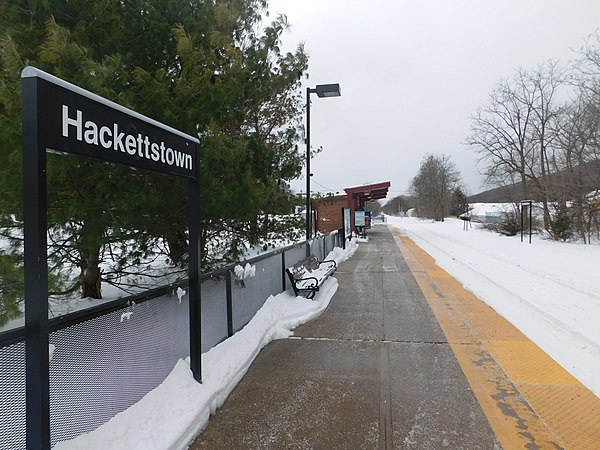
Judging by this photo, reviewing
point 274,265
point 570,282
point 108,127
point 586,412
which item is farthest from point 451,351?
point 570,282

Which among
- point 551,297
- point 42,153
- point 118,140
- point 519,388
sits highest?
point 118,140

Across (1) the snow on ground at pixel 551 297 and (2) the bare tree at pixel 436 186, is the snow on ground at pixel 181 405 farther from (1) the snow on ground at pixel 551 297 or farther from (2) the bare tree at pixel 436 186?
(2) the bare tree at pixel 436 186

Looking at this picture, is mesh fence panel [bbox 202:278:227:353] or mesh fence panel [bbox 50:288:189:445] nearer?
mesh fence panel [bbox 50:288:189:445]

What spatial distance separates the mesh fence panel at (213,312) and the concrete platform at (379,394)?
1.78 ft

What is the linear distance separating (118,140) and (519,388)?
398 cm

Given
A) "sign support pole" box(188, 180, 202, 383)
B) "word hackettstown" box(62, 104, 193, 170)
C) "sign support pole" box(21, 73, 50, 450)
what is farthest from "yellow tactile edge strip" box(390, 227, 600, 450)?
"word hackettstown" box(62, 104, 193, 170)

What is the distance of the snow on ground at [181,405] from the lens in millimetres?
2562

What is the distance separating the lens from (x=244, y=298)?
5.34 meters

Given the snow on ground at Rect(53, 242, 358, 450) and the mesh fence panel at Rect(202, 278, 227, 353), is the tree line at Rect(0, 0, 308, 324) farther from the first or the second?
the snow on ground at Rect(53, 242, 358, 450)

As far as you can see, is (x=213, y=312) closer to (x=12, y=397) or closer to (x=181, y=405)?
(x=181, y=405)

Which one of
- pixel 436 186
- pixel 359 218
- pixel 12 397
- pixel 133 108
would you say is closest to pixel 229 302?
pixel 133 108

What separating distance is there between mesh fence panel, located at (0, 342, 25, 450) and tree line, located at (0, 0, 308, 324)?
179cm

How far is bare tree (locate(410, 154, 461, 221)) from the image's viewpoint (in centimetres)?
6694

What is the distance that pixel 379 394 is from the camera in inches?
140
